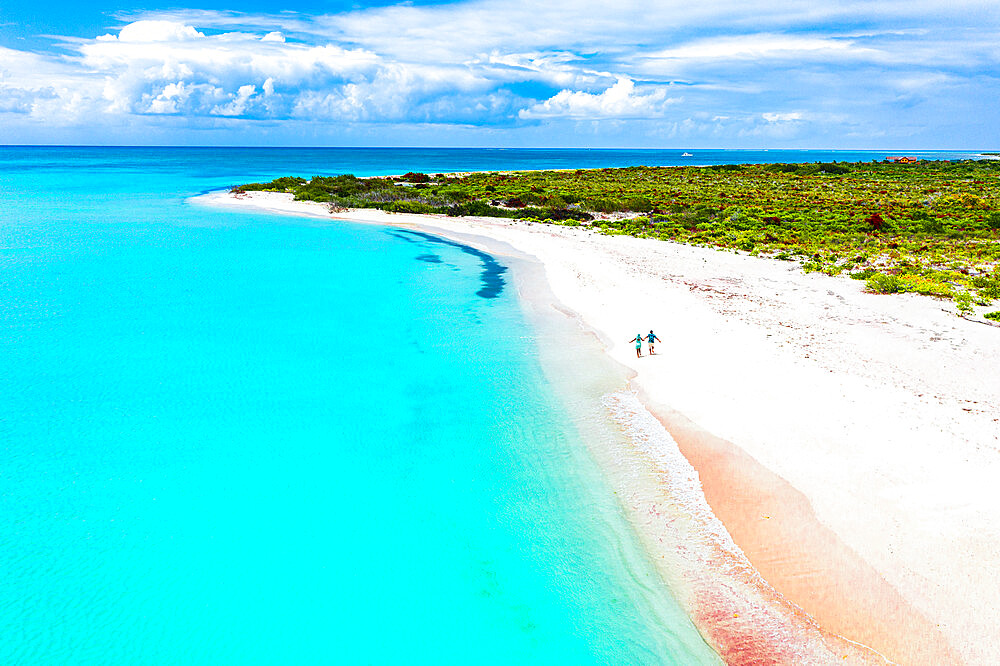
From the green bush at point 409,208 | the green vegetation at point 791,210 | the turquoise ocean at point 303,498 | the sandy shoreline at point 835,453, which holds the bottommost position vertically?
the turquoise ocean at point 303,498

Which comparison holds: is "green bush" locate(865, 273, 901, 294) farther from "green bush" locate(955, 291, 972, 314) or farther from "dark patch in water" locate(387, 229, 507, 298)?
"dark patch in water" locate(387, 229, 507, 298)

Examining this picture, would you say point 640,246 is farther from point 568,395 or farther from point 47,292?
point 47,292

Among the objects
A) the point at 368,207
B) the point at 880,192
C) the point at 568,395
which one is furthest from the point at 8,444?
the point at 880,192

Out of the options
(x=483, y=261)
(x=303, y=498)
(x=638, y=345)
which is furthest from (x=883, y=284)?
(x=303, y=498)

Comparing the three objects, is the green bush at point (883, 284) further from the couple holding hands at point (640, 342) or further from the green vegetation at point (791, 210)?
the couple holding hands at point (640, 342)

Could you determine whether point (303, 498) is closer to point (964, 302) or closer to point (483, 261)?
point (964, 302)

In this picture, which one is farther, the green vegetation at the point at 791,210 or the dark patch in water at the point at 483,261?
the green vegetation at the point at 791,210

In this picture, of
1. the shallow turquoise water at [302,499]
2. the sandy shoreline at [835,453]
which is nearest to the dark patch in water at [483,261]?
the shallow turquoise water at [302,499]
